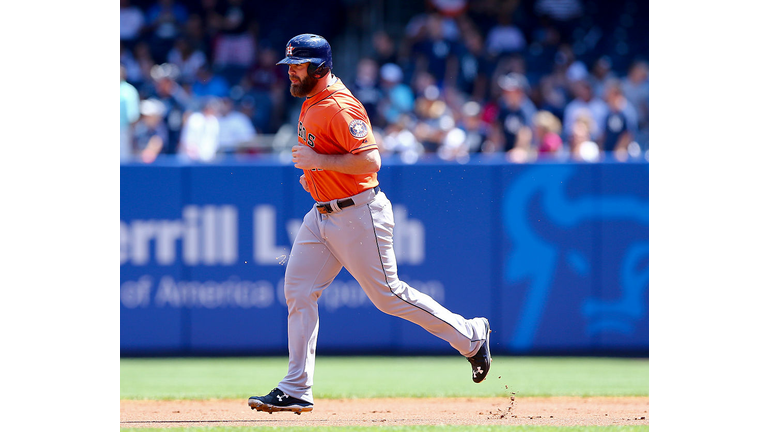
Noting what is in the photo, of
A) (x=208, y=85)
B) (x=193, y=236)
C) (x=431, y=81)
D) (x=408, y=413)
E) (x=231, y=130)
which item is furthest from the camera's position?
(x=208, y=85)

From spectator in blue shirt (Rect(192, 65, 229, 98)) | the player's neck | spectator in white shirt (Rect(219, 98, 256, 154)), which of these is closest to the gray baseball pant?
the player's neck

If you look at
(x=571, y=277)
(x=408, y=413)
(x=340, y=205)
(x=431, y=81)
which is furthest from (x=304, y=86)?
(x=431, y=81)

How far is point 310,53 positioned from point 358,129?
0.48 metres

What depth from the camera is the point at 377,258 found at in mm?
4859

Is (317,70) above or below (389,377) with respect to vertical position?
above

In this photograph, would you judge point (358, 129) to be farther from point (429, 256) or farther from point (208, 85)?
point (208, 85)

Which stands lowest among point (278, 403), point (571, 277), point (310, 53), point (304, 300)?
point (278, 403)

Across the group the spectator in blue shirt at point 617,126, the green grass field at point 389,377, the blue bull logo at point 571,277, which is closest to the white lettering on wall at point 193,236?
the green grass field at point 389,377

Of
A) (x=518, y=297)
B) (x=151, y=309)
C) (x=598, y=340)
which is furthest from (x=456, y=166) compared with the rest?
(x=151, y=309)

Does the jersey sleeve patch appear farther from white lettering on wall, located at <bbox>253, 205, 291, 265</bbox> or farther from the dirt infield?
white lettering on wall, located at <bbox>253, 205, 291, 265</bbox>

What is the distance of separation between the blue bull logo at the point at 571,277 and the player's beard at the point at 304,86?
406 centimetres

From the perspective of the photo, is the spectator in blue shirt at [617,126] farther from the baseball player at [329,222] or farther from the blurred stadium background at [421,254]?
the baseball player at [329,222]

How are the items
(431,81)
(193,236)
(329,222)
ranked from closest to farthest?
→ (329,222), (193,236), (431,81)

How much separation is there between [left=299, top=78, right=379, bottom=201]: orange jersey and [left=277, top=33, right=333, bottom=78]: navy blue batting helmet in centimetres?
15
